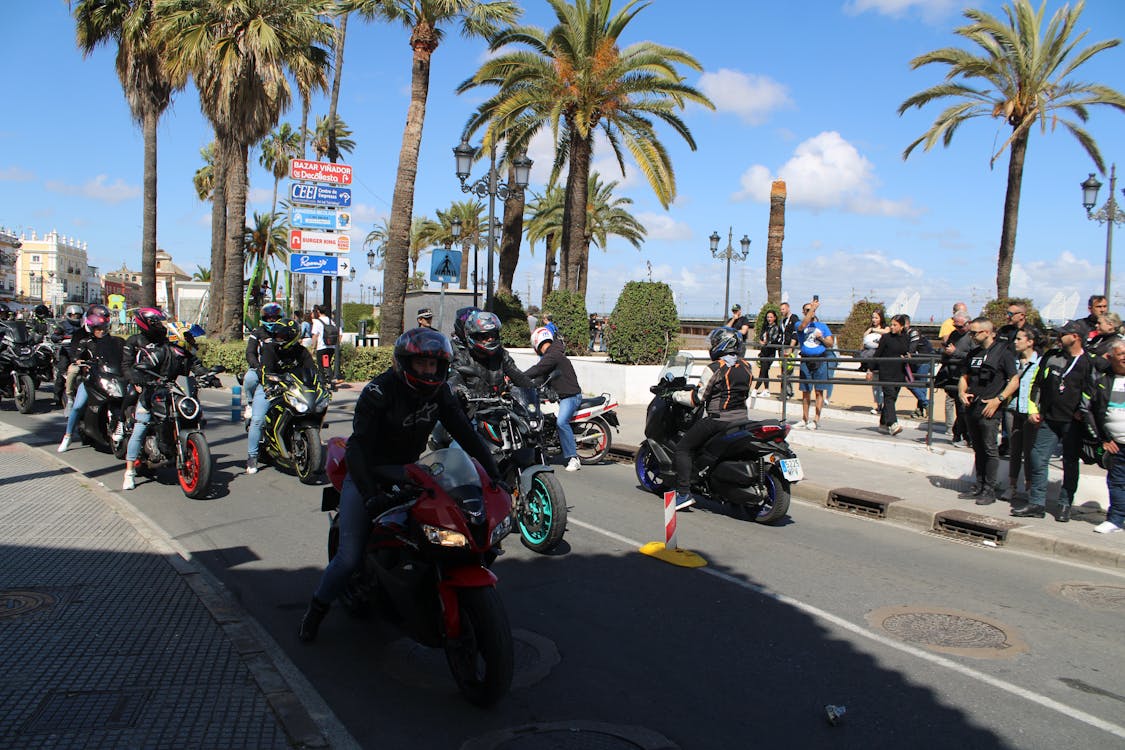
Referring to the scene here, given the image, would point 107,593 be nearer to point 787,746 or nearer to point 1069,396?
point 787,746

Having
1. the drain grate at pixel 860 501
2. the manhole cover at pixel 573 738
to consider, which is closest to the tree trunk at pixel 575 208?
the drain grate at pixel 860 501

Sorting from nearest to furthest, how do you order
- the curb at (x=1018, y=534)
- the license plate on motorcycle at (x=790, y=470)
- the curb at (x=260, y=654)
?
the curb at (x=260, y=654) → the curb at (x=1018, y=534) → the license plate on motorcycle at (x=790, y=470)

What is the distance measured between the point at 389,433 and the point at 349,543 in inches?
25.8

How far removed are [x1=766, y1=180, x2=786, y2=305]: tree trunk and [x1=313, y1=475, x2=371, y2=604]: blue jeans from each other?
2619 centimetres

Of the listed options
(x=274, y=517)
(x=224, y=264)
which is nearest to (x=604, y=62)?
(x=224, y=264)

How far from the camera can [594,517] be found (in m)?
8.48

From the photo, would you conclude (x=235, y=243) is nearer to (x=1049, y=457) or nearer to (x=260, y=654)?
(x=1049, y=457)

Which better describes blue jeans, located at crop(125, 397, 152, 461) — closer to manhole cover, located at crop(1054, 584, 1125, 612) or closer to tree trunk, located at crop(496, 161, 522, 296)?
manhole cover, located at crop(1054, 584, 1125, 612)

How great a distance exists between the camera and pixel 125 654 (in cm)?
451

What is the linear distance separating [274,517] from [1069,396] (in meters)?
7.99

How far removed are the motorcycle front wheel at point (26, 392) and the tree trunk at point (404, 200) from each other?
947 cm

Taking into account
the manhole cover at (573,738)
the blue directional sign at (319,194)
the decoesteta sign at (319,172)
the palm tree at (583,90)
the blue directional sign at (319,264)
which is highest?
the palm tree at (583,90)

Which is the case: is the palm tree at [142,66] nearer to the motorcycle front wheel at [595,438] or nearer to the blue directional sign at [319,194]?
the blue directional sign at [319,194]

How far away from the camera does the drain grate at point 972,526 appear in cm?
814
